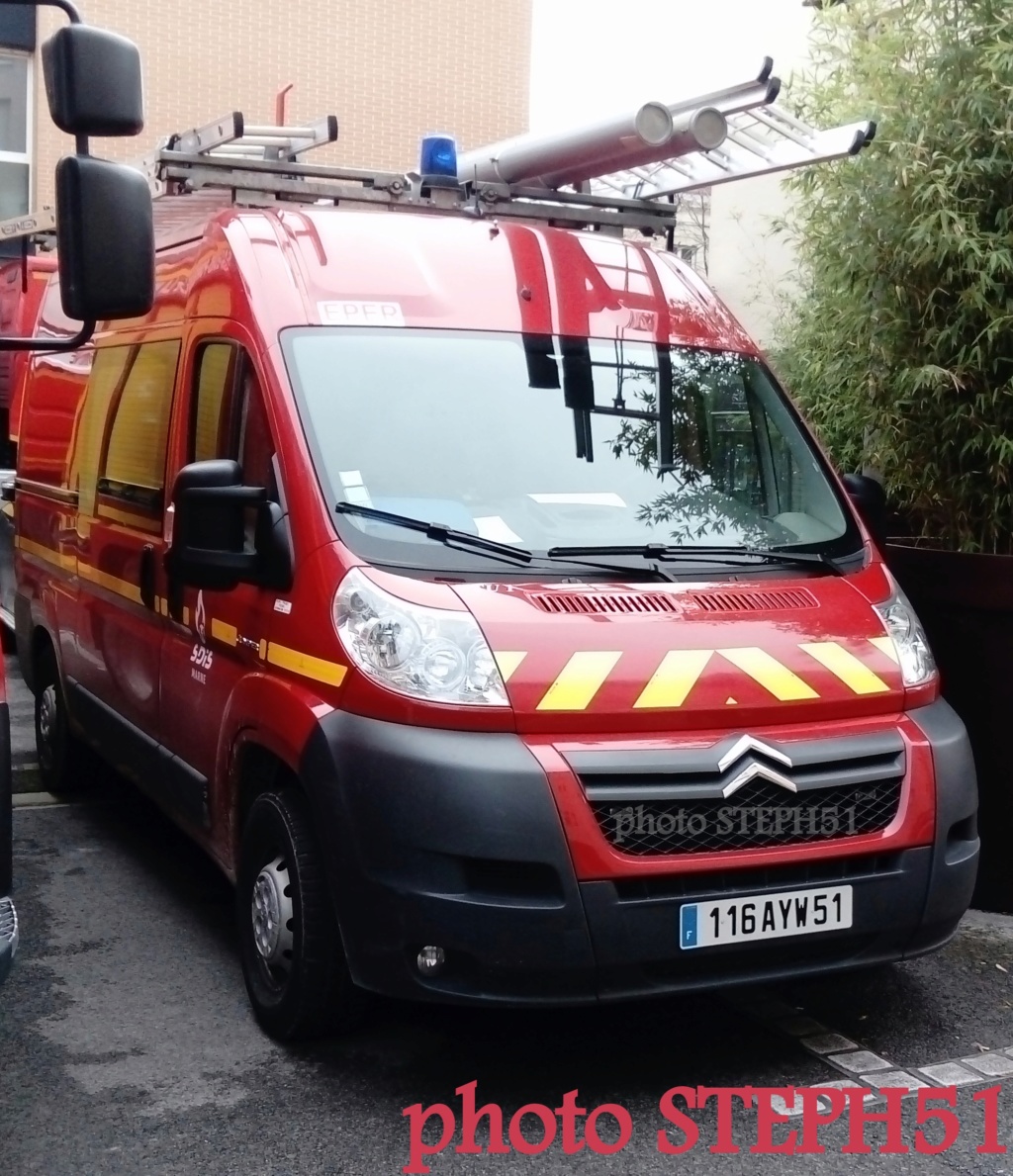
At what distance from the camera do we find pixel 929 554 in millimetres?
5418

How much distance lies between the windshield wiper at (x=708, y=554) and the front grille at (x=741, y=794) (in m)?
0.65

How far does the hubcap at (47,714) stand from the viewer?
7.00 m

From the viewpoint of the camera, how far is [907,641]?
4.24 metres

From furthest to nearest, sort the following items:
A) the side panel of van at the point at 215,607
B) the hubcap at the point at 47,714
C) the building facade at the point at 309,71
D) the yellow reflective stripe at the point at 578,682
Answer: the building facade at the point at 309,71 < the hubcap at the point at 47,714 < the side panel of van at the point at 215,607 < the yellow reflective stripe at the point at 578,682

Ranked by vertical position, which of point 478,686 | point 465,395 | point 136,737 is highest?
point 465,395

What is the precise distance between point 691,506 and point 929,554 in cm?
138

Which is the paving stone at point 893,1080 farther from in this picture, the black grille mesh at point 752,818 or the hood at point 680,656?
the hood at point 680,656

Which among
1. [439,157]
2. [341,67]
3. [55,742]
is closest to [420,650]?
[439,157]

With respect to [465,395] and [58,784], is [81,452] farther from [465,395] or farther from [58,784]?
[465,395]

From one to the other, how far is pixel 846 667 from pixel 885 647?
0.20 m

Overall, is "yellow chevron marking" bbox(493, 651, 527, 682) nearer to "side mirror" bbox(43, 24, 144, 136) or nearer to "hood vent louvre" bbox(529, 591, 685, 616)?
"hood vent louvre" bbox(529, 591, 685, 616)

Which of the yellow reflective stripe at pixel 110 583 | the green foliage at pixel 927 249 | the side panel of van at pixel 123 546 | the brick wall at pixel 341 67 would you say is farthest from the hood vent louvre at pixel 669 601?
the brick wall at pixel 341 67

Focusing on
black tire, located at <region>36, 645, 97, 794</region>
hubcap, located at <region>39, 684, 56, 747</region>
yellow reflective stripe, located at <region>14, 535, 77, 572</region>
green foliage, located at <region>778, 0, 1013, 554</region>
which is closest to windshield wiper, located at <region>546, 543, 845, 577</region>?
green foliage, located at <region>778, 0, 1013, 554</region>

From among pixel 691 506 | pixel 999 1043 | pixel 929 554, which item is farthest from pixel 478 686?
pixel 929 554
